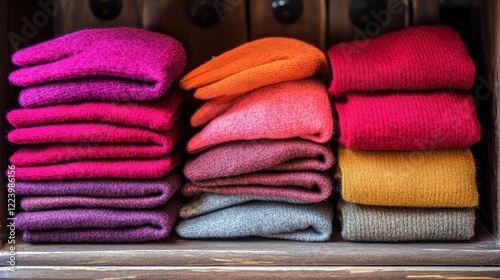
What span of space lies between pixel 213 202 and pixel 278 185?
81 mm

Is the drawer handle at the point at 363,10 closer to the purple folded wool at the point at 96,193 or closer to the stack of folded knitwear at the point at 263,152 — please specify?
the stack of folded knitwear at the point at 263,152

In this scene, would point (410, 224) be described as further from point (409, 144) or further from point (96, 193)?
point (96, 193)

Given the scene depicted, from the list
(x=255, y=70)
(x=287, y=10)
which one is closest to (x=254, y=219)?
(x=255, y=70)

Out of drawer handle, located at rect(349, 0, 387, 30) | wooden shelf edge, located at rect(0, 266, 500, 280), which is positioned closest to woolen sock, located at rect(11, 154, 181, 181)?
wooden shelf edge, located at rect(0, 266, 500, 280)

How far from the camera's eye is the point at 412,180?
0.65 meters

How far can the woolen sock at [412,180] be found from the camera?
2.12ft

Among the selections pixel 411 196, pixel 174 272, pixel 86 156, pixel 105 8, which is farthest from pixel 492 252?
pixel 105 8

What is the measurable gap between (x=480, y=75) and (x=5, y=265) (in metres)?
0.60

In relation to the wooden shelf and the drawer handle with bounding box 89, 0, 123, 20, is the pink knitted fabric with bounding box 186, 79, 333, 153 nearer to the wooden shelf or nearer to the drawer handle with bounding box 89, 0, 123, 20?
the wooden shelf

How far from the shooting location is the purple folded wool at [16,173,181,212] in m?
0.67

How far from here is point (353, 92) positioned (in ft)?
2.21

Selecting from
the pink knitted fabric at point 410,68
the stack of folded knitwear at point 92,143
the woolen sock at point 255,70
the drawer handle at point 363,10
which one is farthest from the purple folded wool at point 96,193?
the drawer handle at point 363,10

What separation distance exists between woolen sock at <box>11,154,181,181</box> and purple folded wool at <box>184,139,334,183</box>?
0.14 feet

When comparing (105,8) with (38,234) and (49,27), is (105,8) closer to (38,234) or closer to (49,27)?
(49,27)
